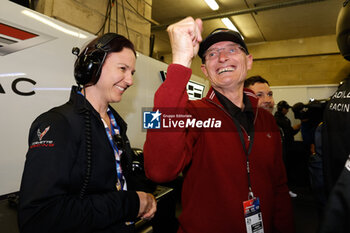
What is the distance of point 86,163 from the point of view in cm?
85

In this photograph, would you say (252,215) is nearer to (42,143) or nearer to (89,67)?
(42,143)

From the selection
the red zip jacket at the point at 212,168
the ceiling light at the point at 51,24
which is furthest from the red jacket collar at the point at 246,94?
the ceiling light at the point at 51,24

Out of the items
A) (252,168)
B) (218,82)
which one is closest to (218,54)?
(218,82)

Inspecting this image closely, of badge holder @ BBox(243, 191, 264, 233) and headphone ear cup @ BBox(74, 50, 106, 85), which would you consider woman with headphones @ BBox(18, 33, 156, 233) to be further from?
badge holder @ BBox(243, 191, 264, 233)

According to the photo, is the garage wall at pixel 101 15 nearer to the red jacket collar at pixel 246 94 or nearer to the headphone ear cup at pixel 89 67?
the headphone ear cup at pixel 89 67

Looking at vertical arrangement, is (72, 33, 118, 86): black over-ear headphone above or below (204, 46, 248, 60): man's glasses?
below

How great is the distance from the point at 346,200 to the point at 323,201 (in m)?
0.75

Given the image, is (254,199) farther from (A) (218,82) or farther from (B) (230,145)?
(A) (218,82)

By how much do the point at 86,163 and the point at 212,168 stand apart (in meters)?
0.52

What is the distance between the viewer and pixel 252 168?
94 centimetres

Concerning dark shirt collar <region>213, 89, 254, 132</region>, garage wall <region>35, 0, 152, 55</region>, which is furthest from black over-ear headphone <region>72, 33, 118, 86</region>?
garage wall <region>35, 0, 152, 55</region>

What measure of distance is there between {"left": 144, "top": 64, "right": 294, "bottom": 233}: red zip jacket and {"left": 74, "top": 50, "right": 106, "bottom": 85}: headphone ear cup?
503mm

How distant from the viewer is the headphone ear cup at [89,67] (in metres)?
1.04

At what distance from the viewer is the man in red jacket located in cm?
68
